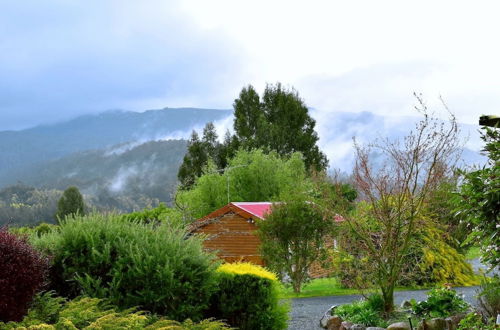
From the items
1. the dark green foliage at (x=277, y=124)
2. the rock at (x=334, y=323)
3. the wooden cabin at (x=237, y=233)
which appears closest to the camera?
the rock at (x=334, y=323)

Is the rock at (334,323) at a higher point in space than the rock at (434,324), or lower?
lower

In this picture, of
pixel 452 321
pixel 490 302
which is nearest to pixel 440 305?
pixel 452 321

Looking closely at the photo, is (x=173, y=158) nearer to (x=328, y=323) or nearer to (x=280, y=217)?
(x=280, y=217)

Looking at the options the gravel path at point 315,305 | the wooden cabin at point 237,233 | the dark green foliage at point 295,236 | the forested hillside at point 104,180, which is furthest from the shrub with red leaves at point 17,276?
the forested hillside at point 104,180

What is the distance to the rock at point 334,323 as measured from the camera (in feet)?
31.1

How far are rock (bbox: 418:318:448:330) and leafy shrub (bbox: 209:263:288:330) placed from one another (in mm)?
2030

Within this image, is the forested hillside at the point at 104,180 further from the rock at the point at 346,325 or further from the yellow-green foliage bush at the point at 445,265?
the rock at the point at 346,325

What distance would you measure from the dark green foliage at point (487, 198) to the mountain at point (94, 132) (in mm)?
126510

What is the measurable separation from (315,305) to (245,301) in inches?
193

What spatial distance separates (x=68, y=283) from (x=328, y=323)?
13.7 ft

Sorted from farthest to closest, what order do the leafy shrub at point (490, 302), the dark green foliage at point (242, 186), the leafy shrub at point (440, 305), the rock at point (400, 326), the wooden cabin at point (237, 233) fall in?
the dark green foliage at point (242, 186) → the wooden cabin at point (237, 233) → the leafy shrub at point (440, 305) → the rock at point (400, 326) → the leafy shrub at point (490, 302)

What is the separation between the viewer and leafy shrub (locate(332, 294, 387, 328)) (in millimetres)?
9023

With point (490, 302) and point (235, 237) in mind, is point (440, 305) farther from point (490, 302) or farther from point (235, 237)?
point (235, 237)

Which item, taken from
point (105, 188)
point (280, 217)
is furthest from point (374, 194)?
point (105, 188)
